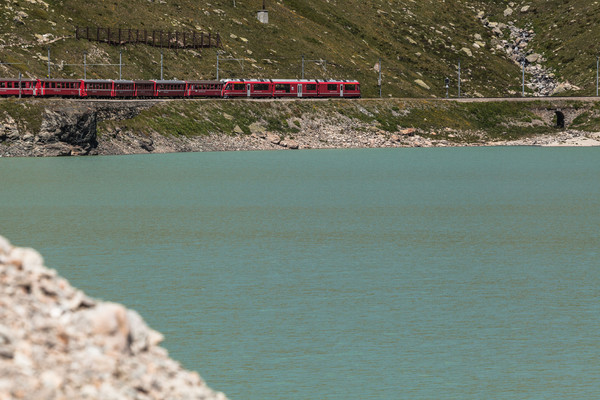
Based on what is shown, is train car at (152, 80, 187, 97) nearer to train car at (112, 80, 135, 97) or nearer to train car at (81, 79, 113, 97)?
train car at (112, 80, 135, 97)

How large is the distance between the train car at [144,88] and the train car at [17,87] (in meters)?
18.9

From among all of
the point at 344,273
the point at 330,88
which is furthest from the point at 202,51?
the point at 344,273

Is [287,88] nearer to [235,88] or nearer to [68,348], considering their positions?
[235,88]

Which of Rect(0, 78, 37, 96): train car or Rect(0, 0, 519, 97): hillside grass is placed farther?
Rect(0, 0, 519, 97): hillside grass

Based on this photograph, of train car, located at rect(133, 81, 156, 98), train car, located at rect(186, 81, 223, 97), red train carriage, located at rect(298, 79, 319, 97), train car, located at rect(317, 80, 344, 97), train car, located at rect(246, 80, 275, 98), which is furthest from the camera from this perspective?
train car, located at rect(317, 80, 344, 97)

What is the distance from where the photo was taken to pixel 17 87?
412 ft

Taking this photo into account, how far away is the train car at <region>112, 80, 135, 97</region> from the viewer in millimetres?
138625

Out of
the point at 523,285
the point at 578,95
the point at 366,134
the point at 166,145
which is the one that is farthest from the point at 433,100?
the point at 523,285

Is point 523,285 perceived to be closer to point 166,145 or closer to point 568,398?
point 568,398

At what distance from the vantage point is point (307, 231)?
197ft

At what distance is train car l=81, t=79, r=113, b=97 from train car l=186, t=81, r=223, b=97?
15.2 m

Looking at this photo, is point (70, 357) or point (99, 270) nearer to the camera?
point (70, 357)

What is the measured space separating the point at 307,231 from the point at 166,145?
78439mm

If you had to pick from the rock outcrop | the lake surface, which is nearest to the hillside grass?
the rock outcrop
